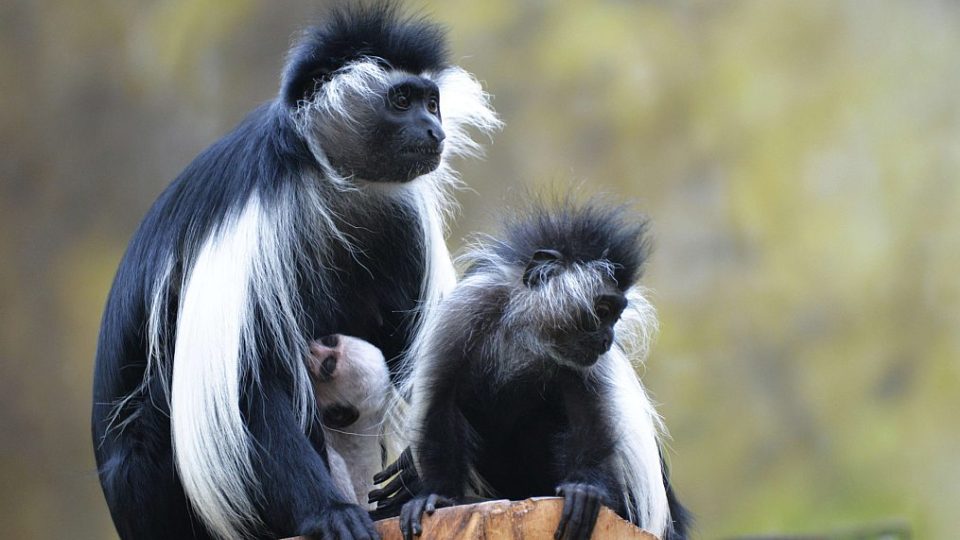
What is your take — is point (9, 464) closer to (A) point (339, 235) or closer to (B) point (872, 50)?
(A) point (339, 235)

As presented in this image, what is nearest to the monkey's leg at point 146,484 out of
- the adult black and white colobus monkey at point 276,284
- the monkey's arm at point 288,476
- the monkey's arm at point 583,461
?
the adult black and white colobus monkey at point 276,284

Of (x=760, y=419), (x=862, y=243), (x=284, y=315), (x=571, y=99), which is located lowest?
(x=760, y=419)

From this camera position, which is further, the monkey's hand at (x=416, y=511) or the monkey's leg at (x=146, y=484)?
the monkey's leg at (x=146, y=484)

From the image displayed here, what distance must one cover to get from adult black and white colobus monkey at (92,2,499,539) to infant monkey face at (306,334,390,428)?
0.06m

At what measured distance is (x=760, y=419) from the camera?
16.5 ft

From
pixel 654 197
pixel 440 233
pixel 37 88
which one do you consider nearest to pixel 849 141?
pixel 654 197

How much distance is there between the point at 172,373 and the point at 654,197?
3188 millimetres

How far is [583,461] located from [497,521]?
279 millimetres

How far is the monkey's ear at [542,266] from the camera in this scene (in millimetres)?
2266

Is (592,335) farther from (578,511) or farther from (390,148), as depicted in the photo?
(390,148)

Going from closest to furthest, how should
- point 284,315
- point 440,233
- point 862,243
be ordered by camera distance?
point 284,315
point 440,233
point 862,243

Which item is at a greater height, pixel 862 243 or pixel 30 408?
pixel 862 243

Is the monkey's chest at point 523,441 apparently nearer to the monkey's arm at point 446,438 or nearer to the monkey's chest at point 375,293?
the monkey's arm at point 446,438

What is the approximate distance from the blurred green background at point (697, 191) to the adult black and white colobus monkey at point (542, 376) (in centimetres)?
254
